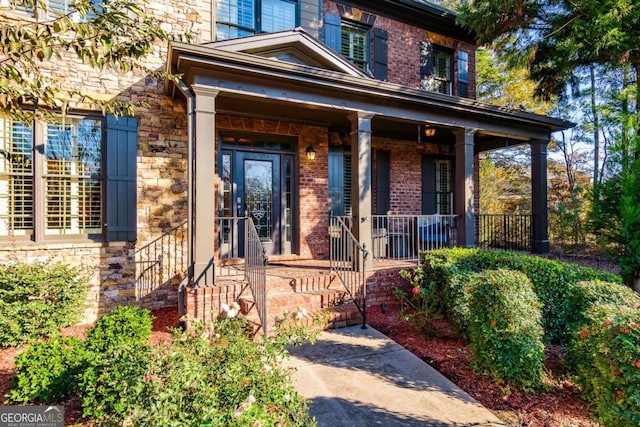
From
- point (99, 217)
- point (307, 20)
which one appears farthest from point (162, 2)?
point (99, 217)

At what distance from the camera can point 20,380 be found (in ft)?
8.29

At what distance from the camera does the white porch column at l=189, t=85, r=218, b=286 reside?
4.16 metres

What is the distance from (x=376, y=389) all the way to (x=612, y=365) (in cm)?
172

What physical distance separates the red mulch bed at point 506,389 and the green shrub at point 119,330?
9.41 feet

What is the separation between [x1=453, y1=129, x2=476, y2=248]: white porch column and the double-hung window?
228 inches

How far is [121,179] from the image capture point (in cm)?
496

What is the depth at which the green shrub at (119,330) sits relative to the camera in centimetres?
297

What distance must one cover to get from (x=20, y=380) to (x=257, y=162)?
4588 millimetres

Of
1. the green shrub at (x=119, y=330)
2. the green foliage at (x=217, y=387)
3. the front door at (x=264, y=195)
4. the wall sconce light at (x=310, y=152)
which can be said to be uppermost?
the wall sconce light at (x=310, y=152)

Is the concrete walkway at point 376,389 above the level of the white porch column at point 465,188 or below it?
below

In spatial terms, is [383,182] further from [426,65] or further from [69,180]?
[69,180]

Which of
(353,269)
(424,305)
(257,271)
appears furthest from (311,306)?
(424,305)

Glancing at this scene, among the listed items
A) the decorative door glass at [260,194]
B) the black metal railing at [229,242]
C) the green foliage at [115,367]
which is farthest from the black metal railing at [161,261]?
the green foliage at [115,367]

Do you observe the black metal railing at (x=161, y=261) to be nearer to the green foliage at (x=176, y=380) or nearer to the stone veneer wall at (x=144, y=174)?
the stone veneer wall at (x=144, y=174)
